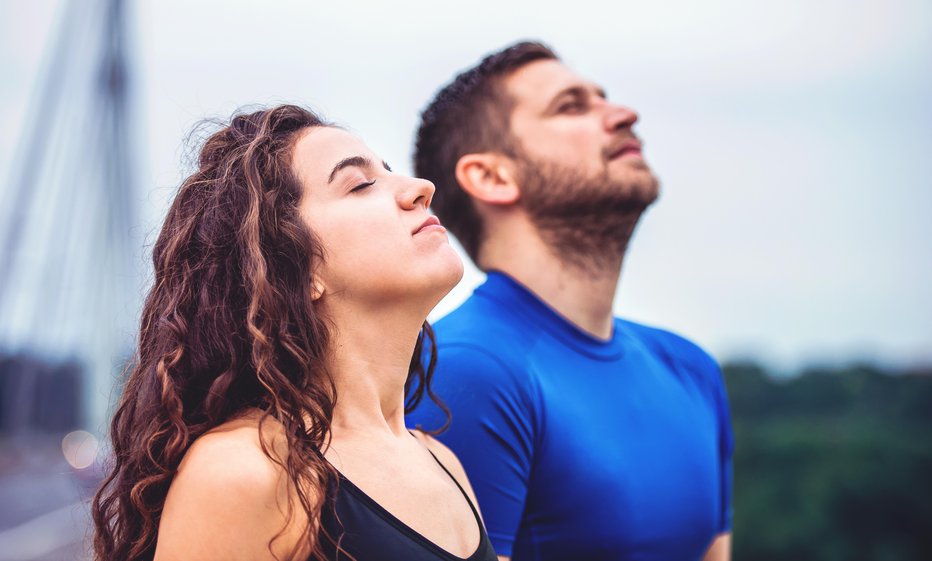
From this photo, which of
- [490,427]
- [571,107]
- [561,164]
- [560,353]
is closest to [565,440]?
[490,427]

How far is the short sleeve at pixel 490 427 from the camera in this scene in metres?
2.41

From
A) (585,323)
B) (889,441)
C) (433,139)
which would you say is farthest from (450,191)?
(889,441)

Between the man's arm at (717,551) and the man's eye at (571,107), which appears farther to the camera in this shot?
the man's eye at (571,107)

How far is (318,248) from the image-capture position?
1.95 m

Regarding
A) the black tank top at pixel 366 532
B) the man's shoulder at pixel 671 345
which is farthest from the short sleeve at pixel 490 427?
the man's shoulder at pixel 671 345

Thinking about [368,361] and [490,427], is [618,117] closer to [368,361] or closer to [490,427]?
[490,427]

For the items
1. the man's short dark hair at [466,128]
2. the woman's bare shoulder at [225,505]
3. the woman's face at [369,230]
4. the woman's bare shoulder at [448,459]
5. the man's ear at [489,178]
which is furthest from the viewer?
the man's short dark hair at [466,128]

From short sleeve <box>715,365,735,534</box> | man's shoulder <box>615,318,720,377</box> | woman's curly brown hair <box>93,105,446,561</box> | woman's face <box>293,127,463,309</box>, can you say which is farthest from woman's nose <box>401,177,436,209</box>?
short sleeve <box>715,365,735,534</box>

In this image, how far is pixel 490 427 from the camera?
2457mm

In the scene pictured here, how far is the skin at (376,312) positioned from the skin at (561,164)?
913 millimetres

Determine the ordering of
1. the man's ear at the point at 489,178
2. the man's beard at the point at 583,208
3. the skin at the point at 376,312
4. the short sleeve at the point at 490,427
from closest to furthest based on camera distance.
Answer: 1. the skin at the point at 376,312
2. the short sleeve at the point at 490,427
3. the man's beard at the point at 583,208
4. the man's ear at the point at 489,178

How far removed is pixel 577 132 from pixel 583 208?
258 millimetres

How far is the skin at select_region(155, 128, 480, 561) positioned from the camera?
185 centimetres

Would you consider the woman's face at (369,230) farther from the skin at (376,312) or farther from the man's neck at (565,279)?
the man's neck at (565,279)
